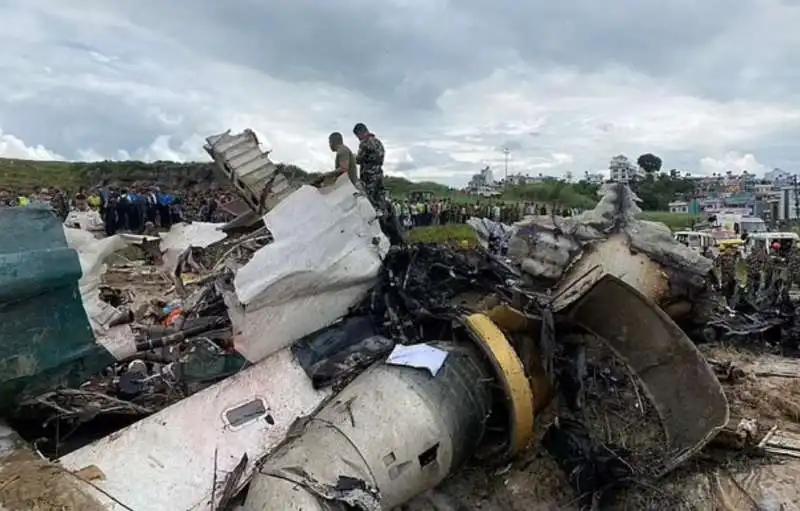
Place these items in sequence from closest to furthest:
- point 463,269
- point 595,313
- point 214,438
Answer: point 214,438 < point 595,313 < point 463,269

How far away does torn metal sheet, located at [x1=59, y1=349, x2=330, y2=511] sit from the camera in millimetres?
3652

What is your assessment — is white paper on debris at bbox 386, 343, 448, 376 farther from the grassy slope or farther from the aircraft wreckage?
the grassy slope

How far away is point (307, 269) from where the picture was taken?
15.1ft

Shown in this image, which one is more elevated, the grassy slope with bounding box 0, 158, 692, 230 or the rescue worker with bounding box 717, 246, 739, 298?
the grassy slope with bounding box 0, 158, 692, 230

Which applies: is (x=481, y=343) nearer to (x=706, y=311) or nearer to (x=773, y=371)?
(x=706, y=311)

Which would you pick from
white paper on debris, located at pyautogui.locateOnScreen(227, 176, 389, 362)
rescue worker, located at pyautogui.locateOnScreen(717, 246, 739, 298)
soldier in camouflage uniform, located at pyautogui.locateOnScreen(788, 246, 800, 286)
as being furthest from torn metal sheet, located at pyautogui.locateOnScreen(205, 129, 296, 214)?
soldier in camouflage uniform, located at pyautogui.locateOnScreen(788, 246, 800, 286)

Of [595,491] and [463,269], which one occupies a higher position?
[463,269]

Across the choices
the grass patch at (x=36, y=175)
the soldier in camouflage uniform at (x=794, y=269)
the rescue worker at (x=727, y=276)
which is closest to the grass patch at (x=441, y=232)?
the soldier in camouflage uniform at (x=794, y=269)

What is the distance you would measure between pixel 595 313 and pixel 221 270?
258 centimetres

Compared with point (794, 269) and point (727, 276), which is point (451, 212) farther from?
point (727, 276)

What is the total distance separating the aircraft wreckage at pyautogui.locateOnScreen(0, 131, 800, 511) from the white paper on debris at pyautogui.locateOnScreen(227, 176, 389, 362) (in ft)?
0.04

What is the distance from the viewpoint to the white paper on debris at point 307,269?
4449mm

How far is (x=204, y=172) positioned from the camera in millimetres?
38000

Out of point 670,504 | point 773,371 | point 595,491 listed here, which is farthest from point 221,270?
point 773,371
